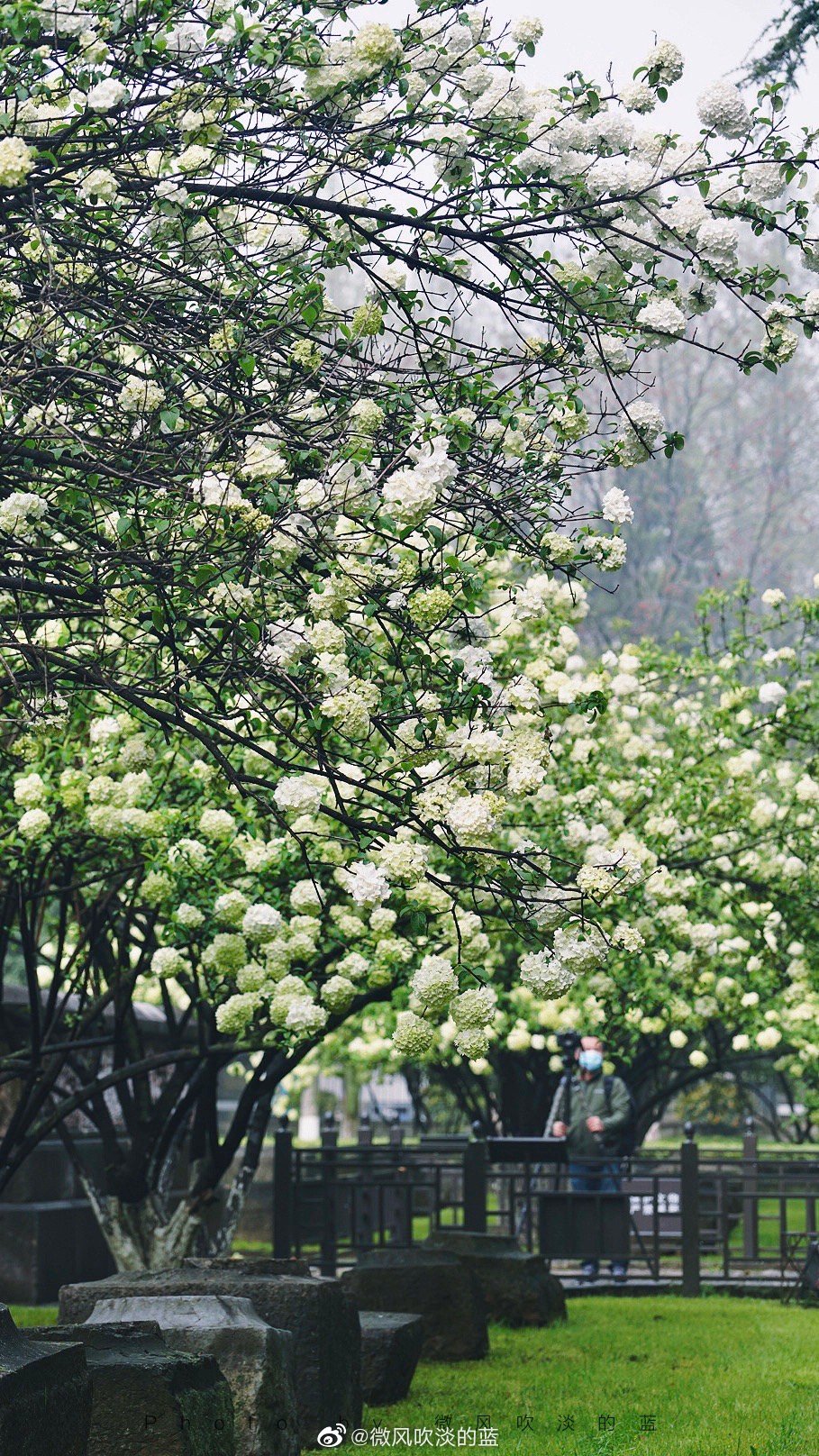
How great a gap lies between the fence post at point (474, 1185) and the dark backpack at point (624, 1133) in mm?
2865

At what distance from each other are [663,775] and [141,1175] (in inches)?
163

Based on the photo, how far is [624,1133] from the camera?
60.1ft

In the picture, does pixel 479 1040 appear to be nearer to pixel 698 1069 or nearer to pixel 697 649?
pixel 697 649

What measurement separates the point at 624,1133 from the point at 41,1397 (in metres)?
14.4

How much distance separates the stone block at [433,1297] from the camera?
31.3 feet

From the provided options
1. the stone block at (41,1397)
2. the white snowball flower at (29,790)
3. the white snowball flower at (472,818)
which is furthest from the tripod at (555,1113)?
the stone block at (41,1397)

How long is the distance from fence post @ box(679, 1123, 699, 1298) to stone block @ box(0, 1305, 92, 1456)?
32.4 feet

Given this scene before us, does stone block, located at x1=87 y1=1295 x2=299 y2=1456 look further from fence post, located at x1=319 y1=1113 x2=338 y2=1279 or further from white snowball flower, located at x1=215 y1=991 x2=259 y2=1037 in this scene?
fence post, located at x1=319 y1=1113 x2=338 y2=1279

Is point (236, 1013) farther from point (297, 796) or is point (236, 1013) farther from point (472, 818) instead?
point (472, 818)

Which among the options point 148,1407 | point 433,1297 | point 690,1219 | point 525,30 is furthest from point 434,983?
point 690,1219

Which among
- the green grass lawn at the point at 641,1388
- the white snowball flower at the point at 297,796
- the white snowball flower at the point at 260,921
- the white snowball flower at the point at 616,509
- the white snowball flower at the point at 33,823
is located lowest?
the green grass lawn at the point at 641,1388

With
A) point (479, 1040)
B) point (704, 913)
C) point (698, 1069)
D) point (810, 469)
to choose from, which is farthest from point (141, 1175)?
point (810, 469)

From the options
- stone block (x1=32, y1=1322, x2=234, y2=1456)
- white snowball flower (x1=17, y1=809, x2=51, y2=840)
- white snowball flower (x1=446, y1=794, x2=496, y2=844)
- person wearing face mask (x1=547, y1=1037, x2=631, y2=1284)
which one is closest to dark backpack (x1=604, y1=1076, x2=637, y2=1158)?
person wearing face mask (x1=547, y1=1037, x2=631, y2=1284)

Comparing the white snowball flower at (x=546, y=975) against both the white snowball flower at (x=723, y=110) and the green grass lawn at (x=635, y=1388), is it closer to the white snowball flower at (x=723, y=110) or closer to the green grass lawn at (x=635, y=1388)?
the green grass lawn at (x=635, y=1388)
